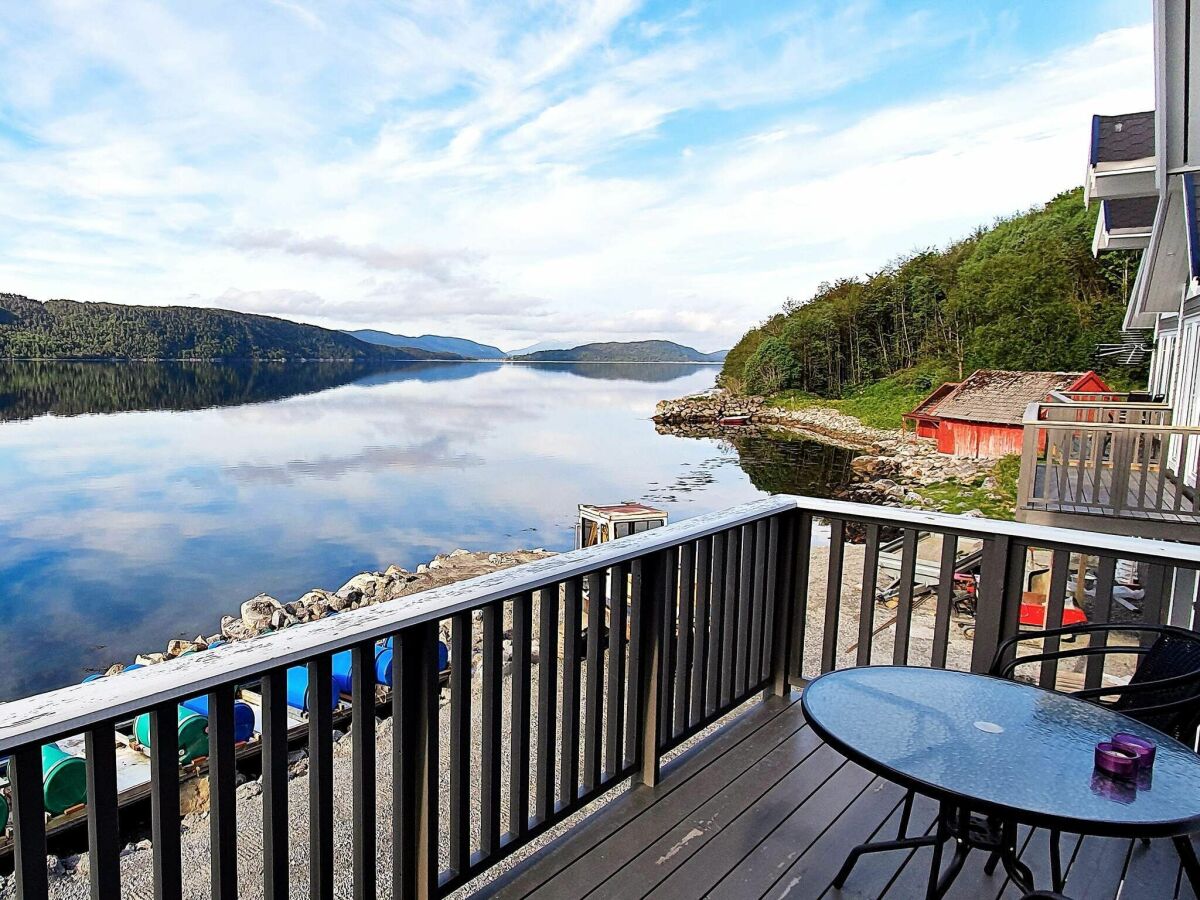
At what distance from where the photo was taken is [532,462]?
1206 inches

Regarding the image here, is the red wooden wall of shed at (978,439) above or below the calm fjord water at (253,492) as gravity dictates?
above

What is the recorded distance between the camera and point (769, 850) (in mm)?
2016

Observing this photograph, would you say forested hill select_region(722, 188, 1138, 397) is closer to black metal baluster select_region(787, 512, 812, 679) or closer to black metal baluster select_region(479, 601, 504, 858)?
black metal baluster select_region(787, 512, 812, 679)

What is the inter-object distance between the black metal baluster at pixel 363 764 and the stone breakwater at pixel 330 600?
823cm

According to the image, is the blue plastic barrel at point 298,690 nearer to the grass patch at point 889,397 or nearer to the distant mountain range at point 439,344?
the grass patch at point 889,397

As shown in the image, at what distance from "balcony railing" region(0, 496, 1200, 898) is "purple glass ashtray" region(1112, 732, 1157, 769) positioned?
0.87m

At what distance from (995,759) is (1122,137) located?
453 inches

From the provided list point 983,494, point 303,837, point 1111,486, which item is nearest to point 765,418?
point 983,494

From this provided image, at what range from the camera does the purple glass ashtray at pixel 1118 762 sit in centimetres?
138

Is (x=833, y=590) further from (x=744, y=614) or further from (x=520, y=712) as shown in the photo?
(x=520, y=712)

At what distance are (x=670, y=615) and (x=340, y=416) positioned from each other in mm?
49954

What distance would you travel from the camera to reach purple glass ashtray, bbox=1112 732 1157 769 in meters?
1.40

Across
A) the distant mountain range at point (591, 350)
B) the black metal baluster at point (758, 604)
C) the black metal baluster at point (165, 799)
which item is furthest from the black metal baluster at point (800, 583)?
the distant mountain range at point (591, 350)

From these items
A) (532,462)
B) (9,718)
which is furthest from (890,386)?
(9,718)
